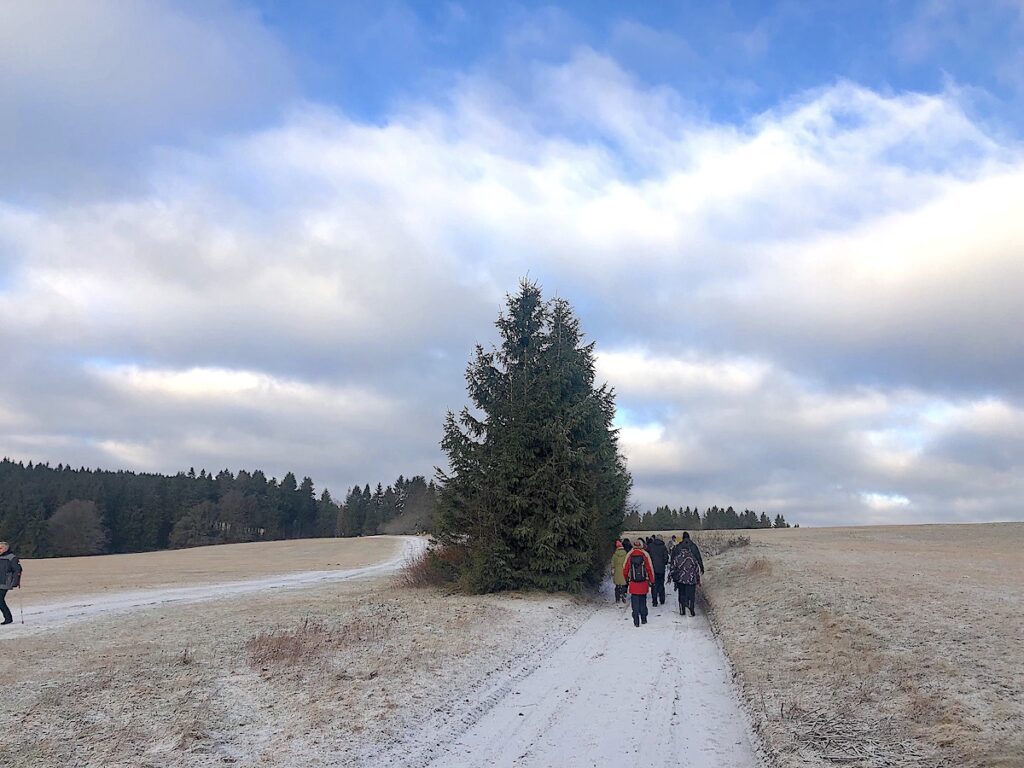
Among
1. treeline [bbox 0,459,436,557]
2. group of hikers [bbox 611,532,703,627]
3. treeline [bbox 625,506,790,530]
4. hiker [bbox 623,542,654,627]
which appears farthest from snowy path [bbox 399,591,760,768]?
treeline [bbox 625,506,790,530]

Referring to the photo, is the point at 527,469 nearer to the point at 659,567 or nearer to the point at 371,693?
the point at 659,567

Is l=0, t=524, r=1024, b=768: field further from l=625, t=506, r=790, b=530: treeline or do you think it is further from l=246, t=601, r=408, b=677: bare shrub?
l=625, t=506, r=790, b=530: treeline

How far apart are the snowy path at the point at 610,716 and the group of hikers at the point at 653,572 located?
119 inches

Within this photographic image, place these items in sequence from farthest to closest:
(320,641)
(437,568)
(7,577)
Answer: (437,568), (7,577), (320,641)

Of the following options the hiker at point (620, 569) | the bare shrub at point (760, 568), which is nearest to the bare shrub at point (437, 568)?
the hiker at point (620, 569)

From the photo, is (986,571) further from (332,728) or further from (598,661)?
(332,728)

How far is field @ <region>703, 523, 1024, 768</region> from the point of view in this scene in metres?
7.38

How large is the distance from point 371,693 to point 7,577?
1485 cm

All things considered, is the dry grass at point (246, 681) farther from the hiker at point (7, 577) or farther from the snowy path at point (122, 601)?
the hiker at point (7, 577)

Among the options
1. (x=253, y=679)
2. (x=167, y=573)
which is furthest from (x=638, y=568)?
(x=167, y=573)

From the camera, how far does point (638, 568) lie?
56.9ft

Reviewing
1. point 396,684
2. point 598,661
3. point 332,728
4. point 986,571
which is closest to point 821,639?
point 598,661

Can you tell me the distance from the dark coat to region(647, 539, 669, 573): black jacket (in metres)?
17.3

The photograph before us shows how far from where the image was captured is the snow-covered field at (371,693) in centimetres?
774
